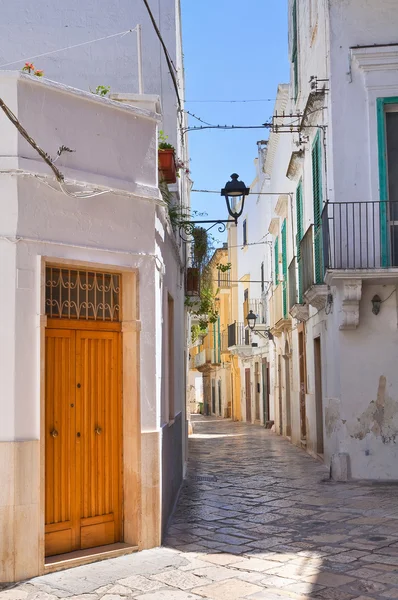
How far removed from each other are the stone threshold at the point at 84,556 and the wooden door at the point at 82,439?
3.3 inches

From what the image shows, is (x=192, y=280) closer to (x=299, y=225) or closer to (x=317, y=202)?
A: (x=317, y=202)

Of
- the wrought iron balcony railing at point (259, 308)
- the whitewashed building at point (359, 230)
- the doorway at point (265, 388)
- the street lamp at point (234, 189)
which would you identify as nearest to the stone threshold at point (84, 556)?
the street lamp at point (234, 189)

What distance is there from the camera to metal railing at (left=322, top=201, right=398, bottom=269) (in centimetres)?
1233

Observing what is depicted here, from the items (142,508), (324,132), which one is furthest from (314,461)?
(142,508)

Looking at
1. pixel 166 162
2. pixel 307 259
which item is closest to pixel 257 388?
pixel 307 259

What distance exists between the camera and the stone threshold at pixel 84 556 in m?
6.59

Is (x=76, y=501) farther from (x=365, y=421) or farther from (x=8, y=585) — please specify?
(x=365, y=421)

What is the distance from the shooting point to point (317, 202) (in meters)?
14.2

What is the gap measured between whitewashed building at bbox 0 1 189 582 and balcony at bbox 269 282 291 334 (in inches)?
517

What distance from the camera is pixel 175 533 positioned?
824 centimetres

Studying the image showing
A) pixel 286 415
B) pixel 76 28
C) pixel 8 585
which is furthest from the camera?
pixel 286 415

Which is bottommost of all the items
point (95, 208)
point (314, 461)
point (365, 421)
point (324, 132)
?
point (314, 461)

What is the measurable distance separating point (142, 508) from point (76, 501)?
664 millimetres

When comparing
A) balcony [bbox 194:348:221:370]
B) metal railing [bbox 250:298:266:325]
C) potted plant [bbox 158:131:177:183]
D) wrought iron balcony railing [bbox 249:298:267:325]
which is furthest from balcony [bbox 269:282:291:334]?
balcony [bbox 194:348:221:370]
